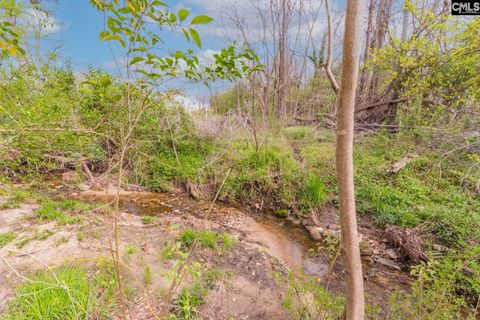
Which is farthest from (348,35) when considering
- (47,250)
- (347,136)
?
(47,250)

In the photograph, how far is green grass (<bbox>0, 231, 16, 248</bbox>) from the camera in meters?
2.30

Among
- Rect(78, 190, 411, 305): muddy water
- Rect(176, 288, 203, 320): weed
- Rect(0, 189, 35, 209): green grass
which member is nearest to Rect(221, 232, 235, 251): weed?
Rect(78, 190, 411, 305): muddy water

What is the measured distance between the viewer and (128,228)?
293 cm

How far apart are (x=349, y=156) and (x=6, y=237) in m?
3.57

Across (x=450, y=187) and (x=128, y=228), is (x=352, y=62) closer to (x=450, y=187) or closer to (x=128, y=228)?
(x=128, y=228)


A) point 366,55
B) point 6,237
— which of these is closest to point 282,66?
point 366,55

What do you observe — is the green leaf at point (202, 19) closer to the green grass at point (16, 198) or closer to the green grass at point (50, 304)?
the green grass at point (50, 304)

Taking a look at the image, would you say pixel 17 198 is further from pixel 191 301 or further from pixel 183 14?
pixel 183 14

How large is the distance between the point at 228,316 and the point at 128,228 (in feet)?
6.24

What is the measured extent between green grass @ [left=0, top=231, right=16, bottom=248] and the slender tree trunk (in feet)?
11.0

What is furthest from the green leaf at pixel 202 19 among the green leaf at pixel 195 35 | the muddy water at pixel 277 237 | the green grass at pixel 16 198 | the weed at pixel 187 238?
the green grass at pixel 16 198

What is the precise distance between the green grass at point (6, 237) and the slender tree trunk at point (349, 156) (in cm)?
337

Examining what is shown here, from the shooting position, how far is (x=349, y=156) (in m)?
0.96

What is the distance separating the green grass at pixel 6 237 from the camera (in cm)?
230
